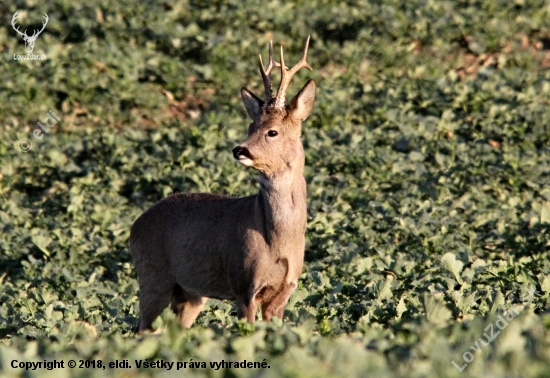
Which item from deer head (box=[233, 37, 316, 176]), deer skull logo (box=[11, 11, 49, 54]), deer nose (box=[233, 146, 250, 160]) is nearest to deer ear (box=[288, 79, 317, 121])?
deer head (box=[233, 37, 316, 176])

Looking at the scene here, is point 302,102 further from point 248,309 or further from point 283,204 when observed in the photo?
point 248,309

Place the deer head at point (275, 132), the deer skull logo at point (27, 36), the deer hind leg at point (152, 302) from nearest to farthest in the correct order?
the deer head at point (275, 132) → the deer hind leg at point (152, 302) → the deer skull logo at point (27, 36)

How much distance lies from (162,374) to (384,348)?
1.24 metres

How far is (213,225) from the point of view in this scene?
7281 millimetres

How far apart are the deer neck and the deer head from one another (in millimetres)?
69

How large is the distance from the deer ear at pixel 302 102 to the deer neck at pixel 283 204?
1.42ft

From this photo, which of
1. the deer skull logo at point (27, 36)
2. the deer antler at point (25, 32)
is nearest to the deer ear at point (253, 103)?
the deer skull logo at point (27, 36)

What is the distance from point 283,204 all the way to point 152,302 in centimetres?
144

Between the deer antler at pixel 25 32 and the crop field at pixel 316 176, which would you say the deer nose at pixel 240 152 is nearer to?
the crop field at pixel 316 176

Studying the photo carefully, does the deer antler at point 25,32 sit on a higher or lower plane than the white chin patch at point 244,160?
higher

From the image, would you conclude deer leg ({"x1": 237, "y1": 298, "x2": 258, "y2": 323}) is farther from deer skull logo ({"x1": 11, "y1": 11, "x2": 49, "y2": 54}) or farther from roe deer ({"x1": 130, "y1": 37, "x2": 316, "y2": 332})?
deer skull logo ({"x1": 11, "y1": 11, "x2": 49, "y2": 54})

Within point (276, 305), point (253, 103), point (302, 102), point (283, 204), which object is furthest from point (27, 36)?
point (276, 305)

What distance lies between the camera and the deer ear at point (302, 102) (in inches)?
285

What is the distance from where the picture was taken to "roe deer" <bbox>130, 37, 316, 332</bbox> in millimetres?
6742
